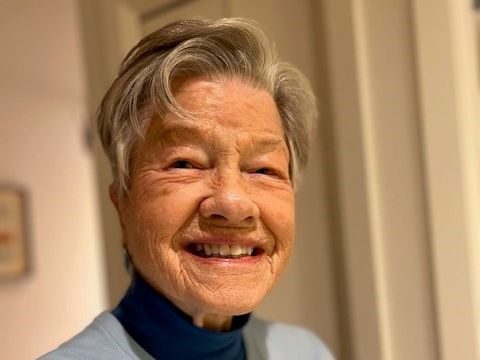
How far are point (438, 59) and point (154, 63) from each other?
0.48 meters

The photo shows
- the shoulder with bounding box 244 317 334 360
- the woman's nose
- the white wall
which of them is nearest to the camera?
Result: the woman's nose

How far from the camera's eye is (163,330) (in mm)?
859

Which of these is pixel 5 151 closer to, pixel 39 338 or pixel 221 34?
pixel 39 338

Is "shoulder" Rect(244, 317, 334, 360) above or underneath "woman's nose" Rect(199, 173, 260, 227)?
underneath

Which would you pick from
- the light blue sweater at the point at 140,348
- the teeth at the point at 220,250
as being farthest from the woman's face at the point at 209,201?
the light blue sweater at the point at 140,348

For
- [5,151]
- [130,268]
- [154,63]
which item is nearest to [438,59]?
[154,63]

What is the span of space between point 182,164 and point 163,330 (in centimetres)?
24

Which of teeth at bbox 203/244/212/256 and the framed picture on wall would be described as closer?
teeth at bbox 203/244/212/256

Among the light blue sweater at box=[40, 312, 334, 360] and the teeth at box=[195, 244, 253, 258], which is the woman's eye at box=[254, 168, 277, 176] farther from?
the light blue sweater at box=[40, 312, 334, 360]

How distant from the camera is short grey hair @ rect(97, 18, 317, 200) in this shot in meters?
0.80

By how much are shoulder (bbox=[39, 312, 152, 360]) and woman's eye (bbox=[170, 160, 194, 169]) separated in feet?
0.83

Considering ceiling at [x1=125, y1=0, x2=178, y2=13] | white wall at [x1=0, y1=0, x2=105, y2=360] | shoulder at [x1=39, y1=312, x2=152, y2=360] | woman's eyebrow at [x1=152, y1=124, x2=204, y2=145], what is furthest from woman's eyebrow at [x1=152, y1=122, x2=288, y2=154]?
white wall at [x1=0, y1=0, x2=105, y2=360]

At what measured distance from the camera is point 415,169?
3.44ft

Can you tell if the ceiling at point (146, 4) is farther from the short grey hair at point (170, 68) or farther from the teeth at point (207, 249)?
the teeth at point (207, 249)
